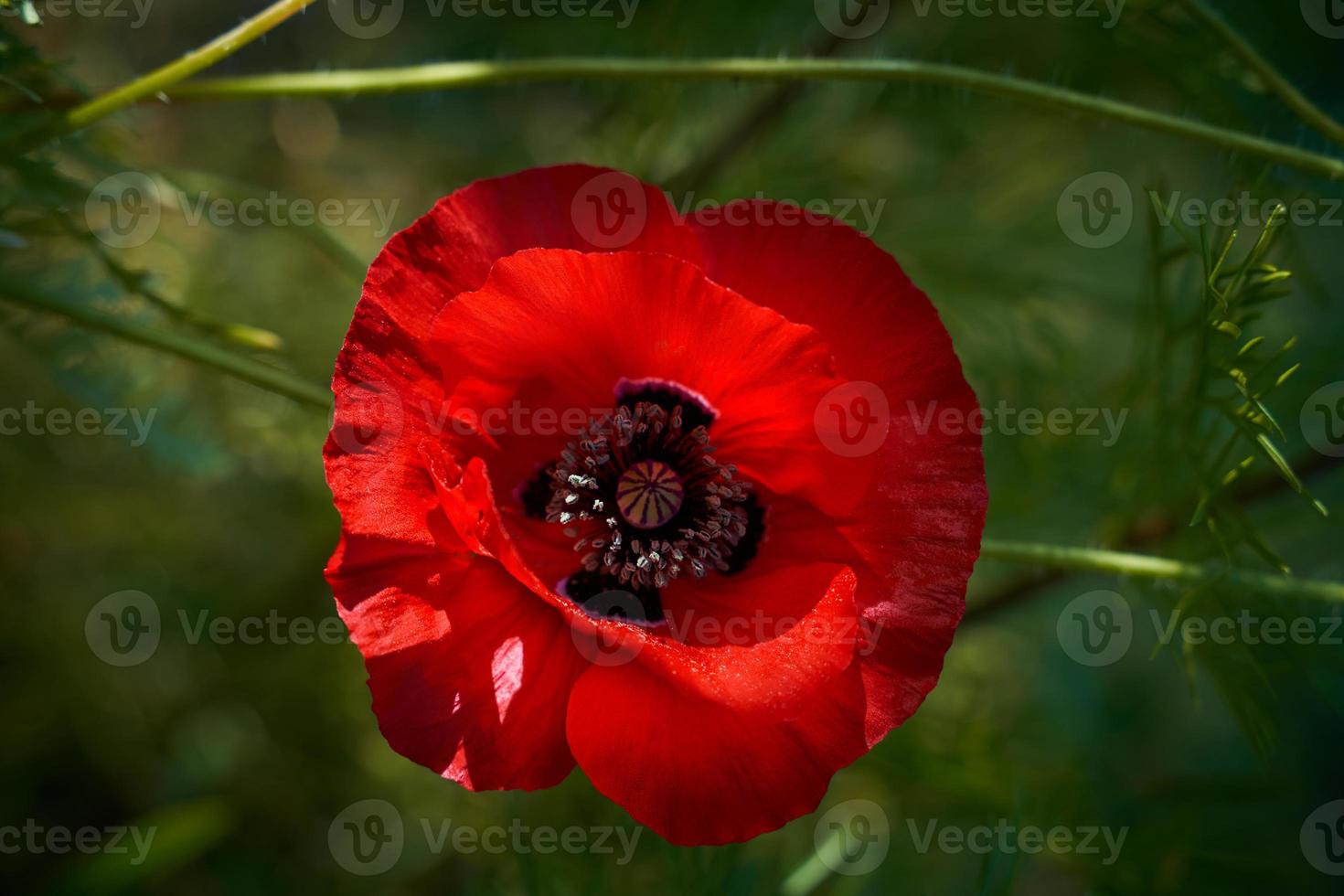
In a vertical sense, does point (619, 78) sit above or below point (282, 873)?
above

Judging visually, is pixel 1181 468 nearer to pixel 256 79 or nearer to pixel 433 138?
pixel 256 79

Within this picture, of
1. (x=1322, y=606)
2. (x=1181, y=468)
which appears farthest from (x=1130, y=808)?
(x=1181, y=468)
